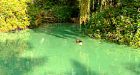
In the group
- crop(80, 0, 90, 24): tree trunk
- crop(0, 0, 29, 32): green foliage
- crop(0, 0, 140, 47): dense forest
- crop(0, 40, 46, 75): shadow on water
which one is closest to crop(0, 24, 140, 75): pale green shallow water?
crop(0, 40, 46, 75): shadow on water

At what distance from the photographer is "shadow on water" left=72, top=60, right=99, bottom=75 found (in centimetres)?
1109

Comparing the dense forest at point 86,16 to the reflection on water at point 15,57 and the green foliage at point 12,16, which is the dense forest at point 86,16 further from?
the reflection on water at point 15,57

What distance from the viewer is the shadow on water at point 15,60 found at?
11.5 metres

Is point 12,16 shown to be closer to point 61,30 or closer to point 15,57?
point 61,30

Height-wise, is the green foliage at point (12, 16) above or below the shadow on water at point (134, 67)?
above

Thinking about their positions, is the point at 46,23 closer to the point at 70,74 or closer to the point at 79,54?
the point at 79,54

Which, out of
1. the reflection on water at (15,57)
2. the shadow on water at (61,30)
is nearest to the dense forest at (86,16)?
the shadow on water at (61,30)

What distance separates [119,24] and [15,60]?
5057 millimetres

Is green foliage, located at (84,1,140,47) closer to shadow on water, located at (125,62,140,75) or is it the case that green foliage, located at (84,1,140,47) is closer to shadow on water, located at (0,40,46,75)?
shadow on water, located at (125,62,140,75)

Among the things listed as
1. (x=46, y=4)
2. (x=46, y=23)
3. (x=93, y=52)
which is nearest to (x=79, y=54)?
(x=93, y=52)

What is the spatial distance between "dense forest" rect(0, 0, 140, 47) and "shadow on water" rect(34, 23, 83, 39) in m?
0.52

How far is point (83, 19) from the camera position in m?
18.1

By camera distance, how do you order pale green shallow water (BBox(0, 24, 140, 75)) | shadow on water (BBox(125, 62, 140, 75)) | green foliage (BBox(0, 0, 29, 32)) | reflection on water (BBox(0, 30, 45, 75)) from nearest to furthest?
shadow on water (BBox(125, 62, 140, 75)), pale green shallow water (BBox(0, 24, 140, 75)), reflection on water (BBox(0, 30, 45, 75)), green foliage (BBox(0, 0, 29, 32))

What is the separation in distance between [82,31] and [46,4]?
5487 mm
